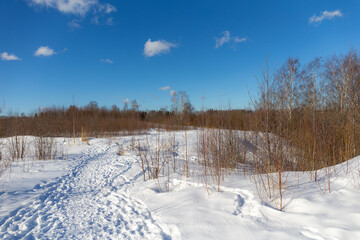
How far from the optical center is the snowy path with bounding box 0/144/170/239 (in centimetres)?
238

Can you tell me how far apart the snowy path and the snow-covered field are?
12 mm

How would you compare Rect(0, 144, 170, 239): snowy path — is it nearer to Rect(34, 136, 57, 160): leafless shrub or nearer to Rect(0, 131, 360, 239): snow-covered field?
Rect(0, 131, 360, 239): snow-covered field

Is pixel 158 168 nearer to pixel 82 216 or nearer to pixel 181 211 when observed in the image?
pixel 181 211

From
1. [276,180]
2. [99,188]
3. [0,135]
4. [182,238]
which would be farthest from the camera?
[0,135]

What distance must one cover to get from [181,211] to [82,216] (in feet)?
5.37

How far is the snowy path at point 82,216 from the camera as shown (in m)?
2.38

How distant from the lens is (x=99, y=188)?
14.3ft

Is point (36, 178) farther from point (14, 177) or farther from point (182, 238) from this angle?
point (182, 238)

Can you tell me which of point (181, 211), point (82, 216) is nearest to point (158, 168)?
point (181, 211)

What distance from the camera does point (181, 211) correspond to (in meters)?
2.81

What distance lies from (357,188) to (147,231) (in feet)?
10.6

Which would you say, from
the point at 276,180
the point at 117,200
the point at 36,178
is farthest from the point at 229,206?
the point at 36,178

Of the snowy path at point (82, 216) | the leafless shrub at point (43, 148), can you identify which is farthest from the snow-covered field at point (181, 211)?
the leafless shrub at point (43, 148)

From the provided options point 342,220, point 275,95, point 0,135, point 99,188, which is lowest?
point 99,188
